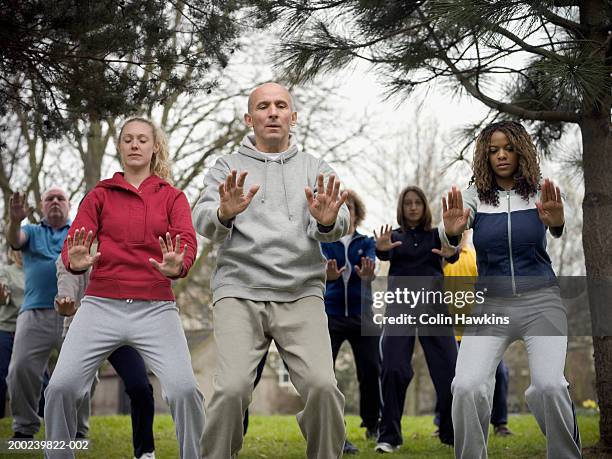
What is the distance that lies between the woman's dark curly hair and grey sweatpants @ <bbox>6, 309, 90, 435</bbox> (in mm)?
3980

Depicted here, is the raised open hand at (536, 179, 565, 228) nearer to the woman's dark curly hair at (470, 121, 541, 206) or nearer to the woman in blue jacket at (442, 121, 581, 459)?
the woman in blue jacket at (442, 121, 581, 459)

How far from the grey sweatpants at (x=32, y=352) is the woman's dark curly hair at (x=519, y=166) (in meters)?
3.98

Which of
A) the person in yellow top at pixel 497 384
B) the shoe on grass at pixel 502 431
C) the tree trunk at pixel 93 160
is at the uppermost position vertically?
the tree trunk at pixel 93 160

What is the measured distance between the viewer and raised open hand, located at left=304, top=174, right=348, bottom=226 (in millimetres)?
4059

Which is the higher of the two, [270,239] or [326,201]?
[326,201]

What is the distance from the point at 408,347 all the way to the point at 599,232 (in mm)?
1893

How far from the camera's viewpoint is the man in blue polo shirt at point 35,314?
684cm

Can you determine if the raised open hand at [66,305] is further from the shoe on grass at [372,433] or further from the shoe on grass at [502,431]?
the shoe on grass at [502,431]

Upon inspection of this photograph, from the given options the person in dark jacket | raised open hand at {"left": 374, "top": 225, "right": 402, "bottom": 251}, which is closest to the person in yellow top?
the person in dark jacket

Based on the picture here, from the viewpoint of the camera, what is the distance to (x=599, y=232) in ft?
20.5

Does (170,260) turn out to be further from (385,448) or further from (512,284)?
(385,448)

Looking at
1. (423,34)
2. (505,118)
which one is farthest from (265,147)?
(505,118)

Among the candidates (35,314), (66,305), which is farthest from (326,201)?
(35,314)

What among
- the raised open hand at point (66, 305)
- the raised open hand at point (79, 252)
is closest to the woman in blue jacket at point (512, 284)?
the raised open hand at point (79, 252)
